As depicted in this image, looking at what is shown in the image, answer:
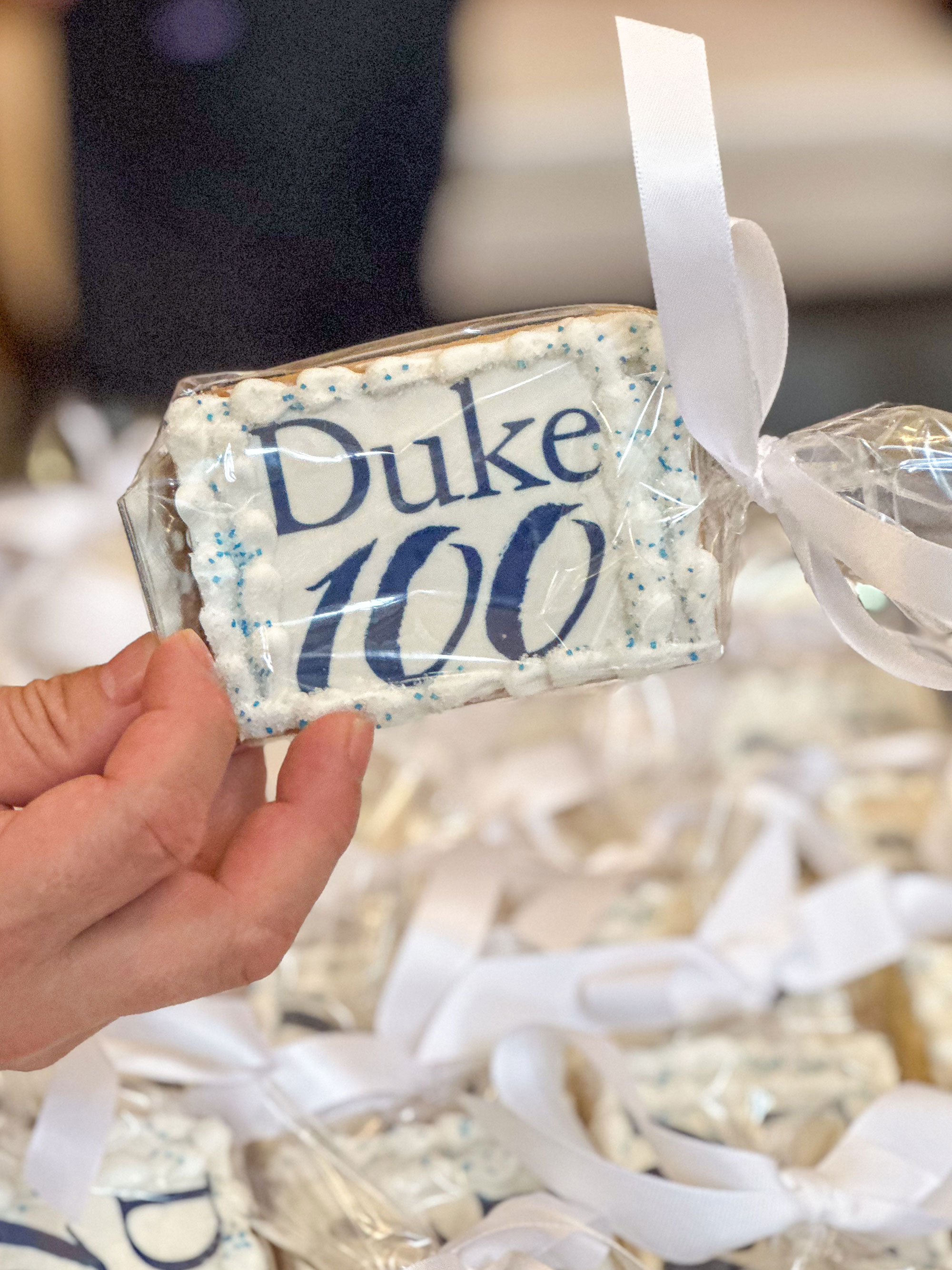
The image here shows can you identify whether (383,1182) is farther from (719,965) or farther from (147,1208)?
(719,965)

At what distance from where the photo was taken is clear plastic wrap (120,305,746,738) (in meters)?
0.45

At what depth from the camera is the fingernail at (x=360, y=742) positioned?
1.49 ft

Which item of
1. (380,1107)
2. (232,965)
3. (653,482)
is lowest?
(380,1107)

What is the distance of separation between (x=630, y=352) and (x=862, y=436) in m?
0.11

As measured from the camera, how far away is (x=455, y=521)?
1.50 feet

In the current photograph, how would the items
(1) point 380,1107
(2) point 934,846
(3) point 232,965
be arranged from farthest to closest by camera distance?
(2) point 934,846 → (1) point 380,1107 → (3) point 232,965

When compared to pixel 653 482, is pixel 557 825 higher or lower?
lower

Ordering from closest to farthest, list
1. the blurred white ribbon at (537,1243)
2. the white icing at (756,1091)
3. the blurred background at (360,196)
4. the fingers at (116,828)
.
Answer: the fingers at (116,828) < the blurred white ribbon at (537,1243) < the white icing at (756,1091) < the blurred background at (360,196)

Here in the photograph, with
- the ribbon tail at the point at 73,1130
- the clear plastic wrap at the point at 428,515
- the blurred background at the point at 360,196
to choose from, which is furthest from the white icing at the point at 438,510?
the blurred background at the point at 360,196

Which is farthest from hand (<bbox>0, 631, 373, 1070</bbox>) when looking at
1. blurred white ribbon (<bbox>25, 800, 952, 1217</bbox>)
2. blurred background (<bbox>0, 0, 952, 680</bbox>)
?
blurred background (<bbox>0, 0, 952, 680</bbox>)

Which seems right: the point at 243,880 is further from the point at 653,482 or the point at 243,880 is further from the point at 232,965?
the point at 653,482

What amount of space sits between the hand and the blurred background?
38 cm

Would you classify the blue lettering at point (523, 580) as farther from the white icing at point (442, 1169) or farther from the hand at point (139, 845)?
the white icing at point (442, 1169)

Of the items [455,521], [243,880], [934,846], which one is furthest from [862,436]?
[934,846]
